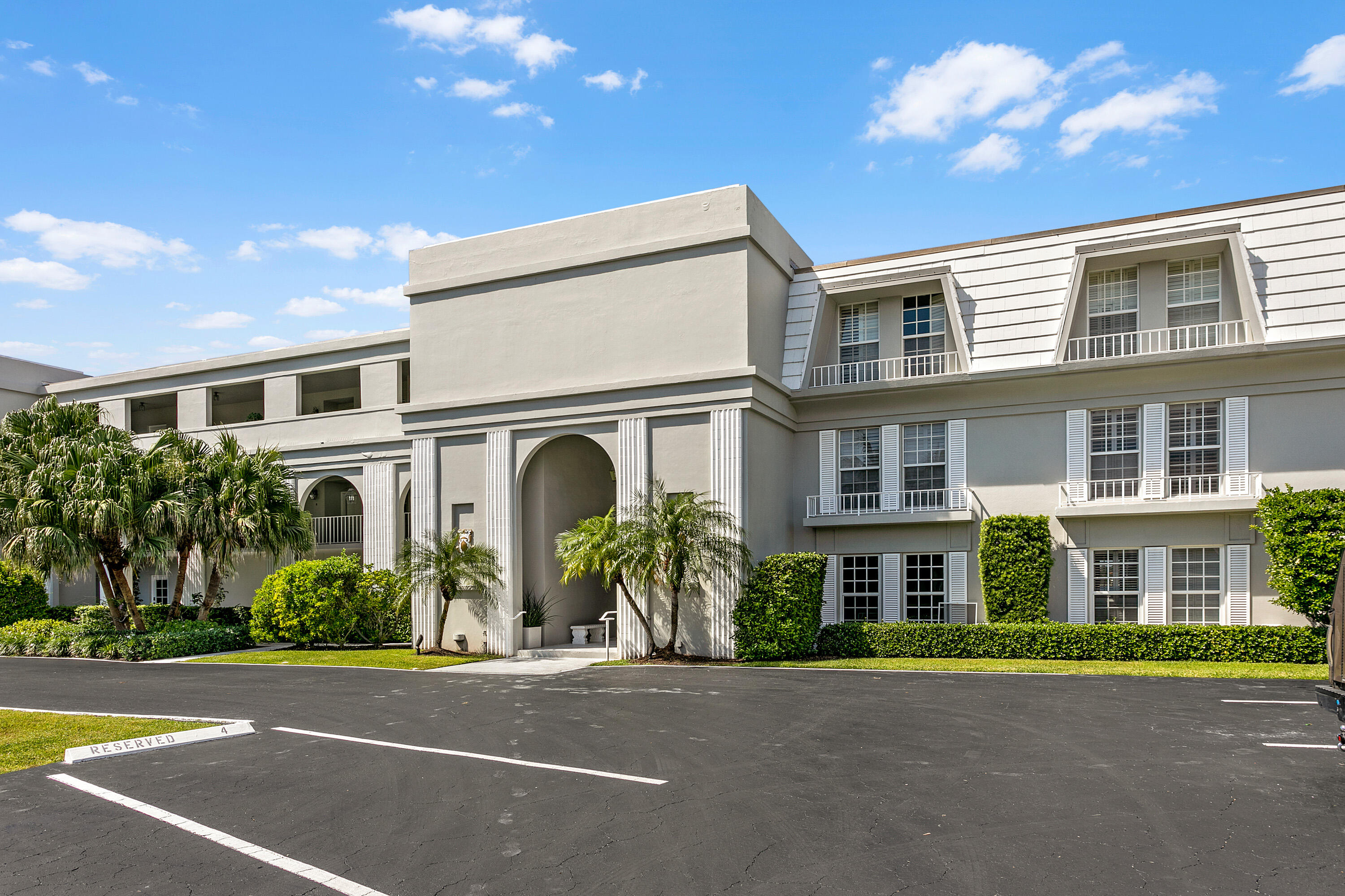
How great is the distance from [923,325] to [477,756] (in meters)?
16.6

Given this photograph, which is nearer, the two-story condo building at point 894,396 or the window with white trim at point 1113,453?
the two-story condo building at point 894,396

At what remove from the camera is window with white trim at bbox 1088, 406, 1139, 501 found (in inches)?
805

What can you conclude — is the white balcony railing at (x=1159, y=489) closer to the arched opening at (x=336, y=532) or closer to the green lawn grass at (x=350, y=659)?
the green lawn grass at (x=350, y=659)

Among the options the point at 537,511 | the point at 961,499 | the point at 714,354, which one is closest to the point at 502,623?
the point at 537,511

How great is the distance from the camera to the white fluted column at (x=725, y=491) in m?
20.1

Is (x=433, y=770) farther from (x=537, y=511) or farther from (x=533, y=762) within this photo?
(x=537, y=511)

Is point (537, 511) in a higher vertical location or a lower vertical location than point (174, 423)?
lower

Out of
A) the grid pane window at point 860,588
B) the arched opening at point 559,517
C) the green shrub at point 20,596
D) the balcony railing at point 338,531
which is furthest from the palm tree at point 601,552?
the green shrub at point 20,596

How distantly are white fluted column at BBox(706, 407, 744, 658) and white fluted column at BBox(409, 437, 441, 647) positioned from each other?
7.66m

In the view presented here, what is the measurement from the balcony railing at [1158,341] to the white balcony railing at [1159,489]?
2821mm

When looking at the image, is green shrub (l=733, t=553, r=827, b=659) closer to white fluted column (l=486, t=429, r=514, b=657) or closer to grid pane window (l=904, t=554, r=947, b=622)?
grid pane window (l=904, t=554, r=947, b=622)

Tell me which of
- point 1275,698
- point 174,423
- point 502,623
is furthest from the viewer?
point 174,423

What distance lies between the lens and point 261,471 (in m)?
26.3

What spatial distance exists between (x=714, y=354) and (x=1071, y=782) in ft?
44.4
